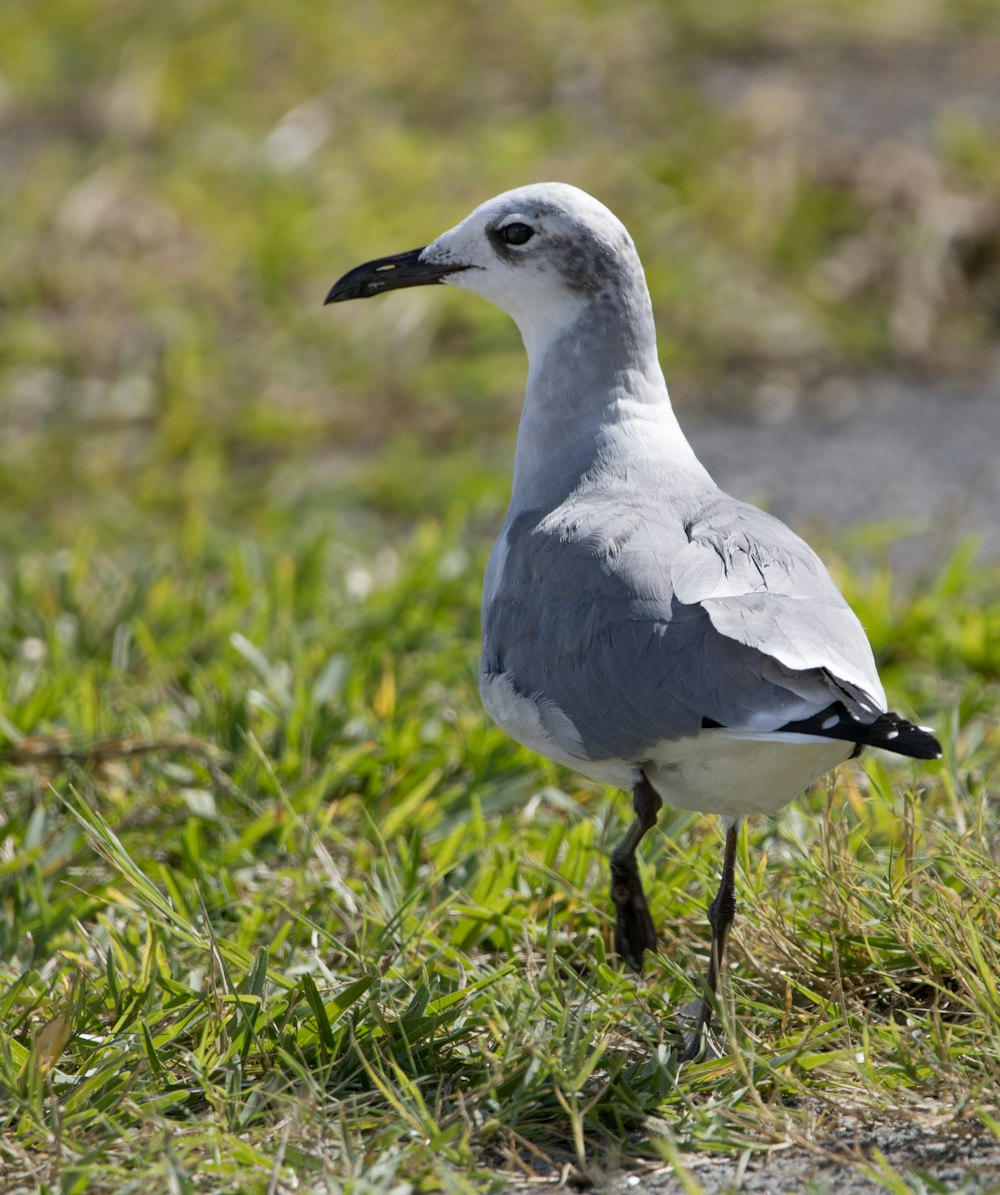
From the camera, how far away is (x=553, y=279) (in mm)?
2904

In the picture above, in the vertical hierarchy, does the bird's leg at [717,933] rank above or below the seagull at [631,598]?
below

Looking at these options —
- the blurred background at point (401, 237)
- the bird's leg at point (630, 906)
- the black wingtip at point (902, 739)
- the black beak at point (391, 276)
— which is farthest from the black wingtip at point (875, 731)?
the blurred background at point (401, 237)

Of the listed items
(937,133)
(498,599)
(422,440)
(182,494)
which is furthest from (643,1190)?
(937,133)

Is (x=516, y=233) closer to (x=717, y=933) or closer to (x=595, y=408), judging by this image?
(x=595, y=408)

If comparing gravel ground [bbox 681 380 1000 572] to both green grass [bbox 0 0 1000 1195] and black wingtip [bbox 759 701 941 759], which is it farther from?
black wingtip [bbox 759 701 941 759]

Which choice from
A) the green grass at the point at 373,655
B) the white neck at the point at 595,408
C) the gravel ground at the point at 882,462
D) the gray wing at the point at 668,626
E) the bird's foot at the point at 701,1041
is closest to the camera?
the gray wing at the point at 668,626

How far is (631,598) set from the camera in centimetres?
241

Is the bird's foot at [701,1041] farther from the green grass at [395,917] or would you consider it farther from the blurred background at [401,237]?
the blurred background at [401,237]

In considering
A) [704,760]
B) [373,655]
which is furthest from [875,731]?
[373,655]

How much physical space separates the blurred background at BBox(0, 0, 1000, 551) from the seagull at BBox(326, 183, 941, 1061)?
2173mm

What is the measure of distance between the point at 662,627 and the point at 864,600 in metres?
1.84

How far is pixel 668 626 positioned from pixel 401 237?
14.8 feet

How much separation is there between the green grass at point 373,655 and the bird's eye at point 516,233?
3.78 feet

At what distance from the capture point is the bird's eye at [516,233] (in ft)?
9.51
